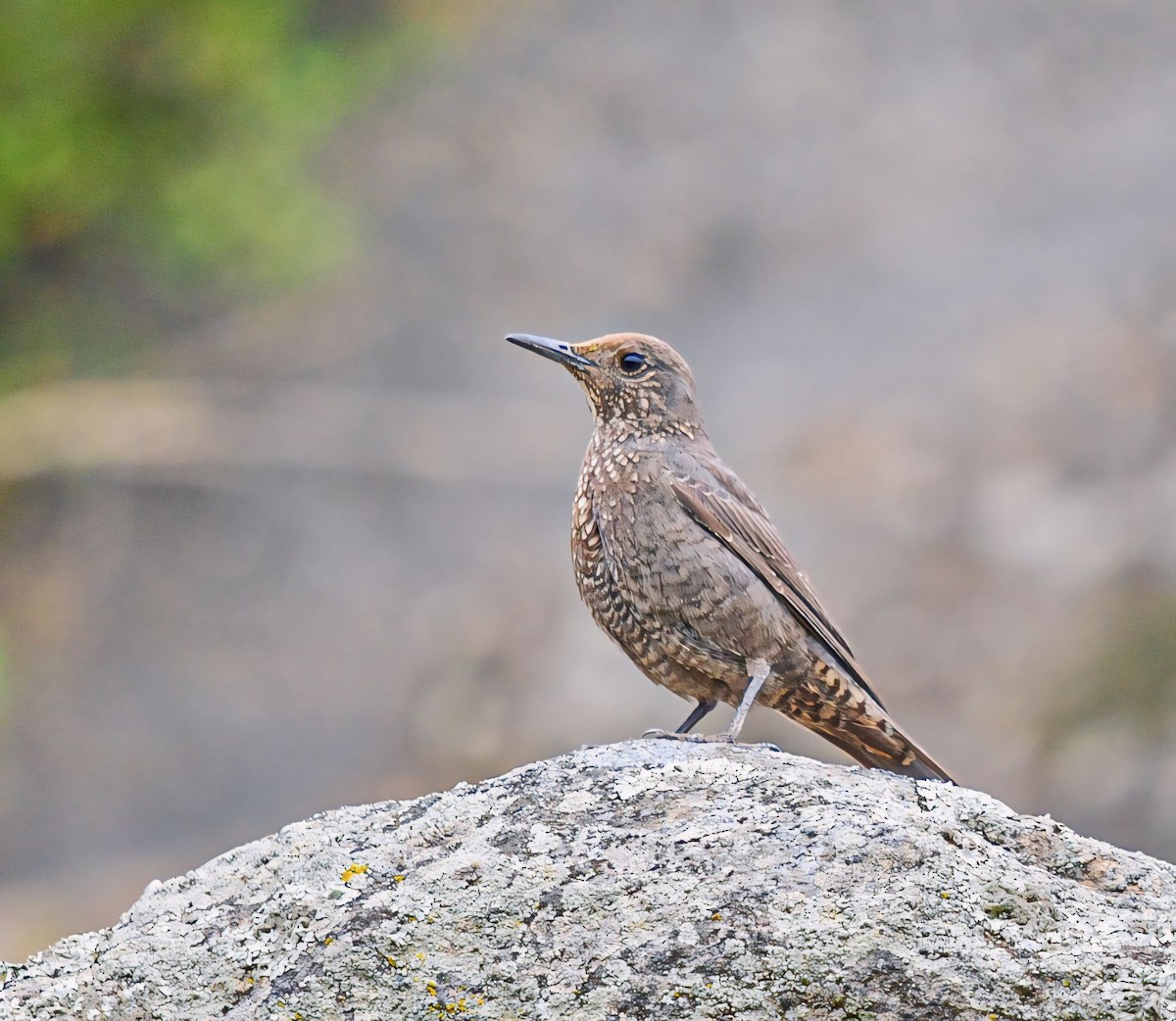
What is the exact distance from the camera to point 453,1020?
9.78 feet

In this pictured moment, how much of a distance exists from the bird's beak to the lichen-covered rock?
6.28ft

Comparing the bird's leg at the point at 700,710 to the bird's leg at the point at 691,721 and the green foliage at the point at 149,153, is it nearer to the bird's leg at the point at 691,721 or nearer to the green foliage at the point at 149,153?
the bird's leg at the point at 691,721

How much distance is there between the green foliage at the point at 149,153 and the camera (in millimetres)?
9422

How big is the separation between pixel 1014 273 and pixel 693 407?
9252mm

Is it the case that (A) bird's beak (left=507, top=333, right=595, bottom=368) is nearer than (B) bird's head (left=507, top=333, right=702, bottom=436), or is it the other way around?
(A) bird's beak (left=507, top=333, right=595, bottom=368)

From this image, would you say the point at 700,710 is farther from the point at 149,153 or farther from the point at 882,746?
the point at 149,153

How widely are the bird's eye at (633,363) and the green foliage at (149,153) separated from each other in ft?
18.6

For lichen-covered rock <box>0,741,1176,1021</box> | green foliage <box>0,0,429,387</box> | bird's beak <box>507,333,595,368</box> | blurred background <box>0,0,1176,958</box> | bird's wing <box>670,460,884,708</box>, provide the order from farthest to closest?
1. blurred background <box>0,0,1176,958</box>
2. green foliage <box>0,0,429,387</box>
3. bird's beak <box>507,333,595,368</box>
4. bird's wing <box>670,460,884,708</box>
5. lichen-covered rock <box>0,741,1176,1021</box>

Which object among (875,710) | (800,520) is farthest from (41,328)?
(875,710)

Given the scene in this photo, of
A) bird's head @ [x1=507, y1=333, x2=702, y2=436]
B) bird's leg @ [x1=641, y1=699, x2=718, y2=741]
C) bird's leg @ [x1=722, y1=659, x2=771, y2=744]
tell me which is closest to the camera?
bird's leg @ [x1=641, y1=699, x2=718, y2=741]

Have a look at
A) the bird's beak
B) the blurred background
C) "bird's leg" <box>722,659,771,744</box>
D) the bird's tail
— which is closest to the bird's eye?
the bird's beak

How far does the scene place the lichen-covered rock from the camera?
292cm

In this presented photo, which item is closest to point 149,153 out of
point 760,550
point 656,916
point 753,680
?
point 760,550

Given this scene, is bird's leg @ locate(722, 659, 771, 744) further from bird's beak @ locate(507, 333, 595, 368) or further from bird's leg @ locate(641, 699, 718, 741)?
bird's beak @ locate(507, 333, 595, 368)
